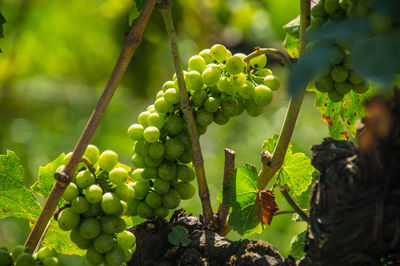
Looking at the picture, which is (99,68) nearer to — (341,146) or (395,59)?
(341,146)

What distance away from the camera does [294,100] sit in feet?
2.32

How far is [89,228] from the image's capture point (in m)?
0.64

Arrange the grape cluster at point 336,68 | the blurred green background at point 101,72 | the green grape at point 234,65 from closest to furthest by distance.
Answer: the grape cluster at point 336,68 → the green grape at point 234,65 → the blurred green background at point 101,72

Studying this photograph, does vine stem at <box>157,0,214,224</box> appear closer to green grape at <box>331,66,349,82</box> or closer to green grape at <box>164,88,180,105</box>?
green grape at <box>164,88,180,105</box>

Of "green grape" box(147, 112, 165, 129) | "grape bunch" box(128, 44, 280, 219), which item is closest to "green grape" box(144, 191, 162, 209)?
"grape bunch" box(128, 44, 280, 219)

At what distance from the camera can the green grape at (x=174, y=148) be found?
72 centimetres

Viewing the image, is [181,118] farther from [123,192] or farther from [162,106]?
[123,192]

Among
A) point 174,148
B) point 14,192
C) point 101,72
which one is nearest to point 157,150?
point 174,148

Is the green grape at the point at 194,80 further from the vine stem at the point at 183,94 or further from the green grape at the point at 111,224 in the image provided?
the green grape at the point at 111,224

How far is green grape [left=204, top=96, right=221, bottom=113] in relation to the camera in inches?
28.6

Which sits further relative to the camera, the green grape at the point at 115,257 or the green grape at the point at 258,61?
the green grape at the point at 258,61

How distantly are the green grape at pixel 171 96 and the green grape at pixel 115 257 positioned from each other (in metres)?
0.22

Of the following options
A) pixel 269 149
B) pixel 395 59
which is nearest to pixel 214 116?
pixel 269 149

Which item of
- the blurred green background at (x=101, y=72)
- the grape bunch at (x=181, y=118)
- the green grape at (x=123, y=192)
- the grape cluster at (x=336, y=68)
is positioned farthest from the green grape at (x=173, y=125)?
the blurred green background at (x=101, y=72)
